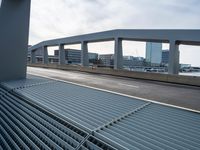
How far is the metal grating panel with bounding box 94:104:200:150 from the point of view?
3.05 m

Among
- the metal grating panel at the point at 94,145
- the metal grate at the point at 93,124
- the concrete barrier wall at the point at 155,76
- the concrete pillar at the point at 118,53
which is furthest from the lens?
the concrete pillar at the point at 118,53

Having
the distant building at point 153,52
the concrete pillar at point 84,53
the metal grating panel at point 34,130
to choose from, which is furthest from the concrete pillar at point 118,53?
the distant building at point 153,52

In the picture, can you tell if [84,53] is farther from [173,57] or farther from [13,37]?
[13,37]

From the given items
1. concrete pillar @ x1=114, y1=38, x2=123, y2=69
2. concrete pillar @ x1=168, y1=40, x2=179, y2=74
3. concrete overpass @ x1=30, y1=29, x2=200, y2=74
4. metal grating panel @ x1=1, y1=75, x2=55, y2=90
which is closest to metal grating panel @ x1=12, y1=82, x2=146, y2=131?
metal grating panel @ x1=1, y1=75, x2=55, y2=90

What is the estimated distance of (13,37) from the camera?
27.9ft

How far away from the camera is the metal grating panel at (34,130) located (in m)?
3.40

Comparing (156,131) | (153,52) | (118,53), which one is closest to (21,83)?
(156,131)

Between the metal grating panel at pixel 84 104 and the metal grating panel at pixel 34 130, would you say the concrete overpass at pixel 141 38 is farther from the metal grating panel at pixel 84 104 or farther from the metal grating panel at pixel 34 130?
the metal grating panel at pixel 34 130

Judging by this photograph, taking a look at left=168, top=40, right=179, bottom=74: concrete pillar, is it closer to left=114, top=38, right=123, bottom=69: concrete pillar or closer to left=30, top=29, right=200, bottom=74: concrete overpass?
left=30, top=29, right=200, bottom=74: concrete overpass

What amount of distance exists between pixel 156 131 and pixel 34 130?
2186 millimetres

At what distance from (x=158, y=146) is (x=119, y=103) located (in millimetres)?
2229

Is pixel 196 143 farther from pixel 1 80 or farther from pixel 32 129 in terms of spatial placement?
pixel 1 80

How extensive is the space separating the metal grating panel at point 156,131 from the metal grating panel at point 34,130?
1.54 ft

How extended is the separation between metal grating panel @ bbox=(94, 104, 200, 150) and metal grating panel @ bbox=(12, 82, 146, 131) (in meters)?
0.33
